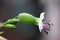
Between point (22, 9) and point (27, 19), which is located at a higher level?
point (22, 9)

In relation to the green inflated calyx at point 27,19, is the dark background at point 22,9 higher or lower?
higher

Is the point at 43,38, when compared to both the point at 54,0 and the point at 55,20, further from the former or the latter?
the point at 54,0

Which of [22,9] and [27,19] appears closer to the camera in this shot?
[27,19]

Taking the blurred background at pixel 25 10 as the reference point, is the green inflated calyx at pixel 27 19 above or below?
below

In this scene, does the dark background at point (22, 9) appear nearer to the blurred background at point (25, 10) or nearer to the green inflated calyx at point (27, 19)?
the blurred background at point (25, 10)

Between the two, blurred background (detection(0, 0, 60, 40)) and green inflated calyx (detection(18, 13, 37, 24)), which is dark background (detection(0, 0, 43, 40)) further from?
green inflated calyx (detection(18, 13, 37, 24))

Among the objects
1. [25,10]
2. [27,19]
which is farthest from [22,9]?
[27,19]

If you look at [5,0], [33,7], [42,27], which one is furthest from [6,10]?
[42,27]

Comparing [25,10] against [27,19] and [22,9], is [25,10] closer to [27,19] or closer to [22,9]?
[22,9]

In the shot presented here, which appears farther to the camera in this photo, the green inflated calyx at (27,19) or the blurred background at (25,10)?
the blurred background at (25,10)

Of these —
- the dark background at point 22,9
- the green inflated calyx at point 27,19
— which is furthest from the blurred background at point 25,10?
the green inflated calyx at point 27,19

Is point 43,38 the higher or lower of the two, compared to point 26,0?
lower
